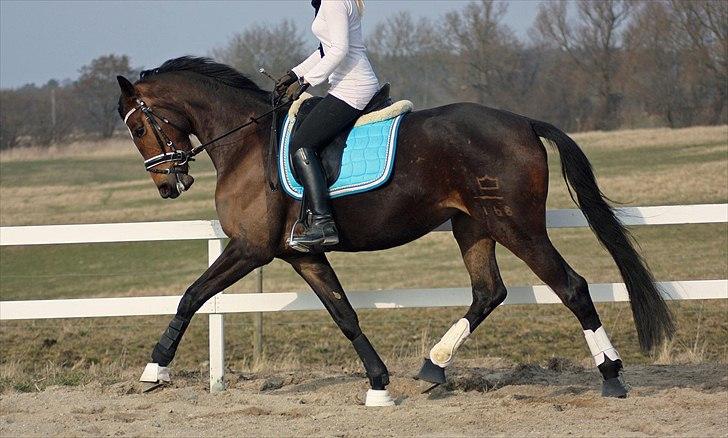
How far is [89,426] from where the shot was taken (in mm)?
6438

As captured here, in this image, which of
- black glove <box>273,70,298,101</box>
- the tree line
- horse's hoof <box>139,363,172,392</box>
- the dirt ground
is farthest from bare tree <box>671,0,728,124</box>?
horse's hoof <box>139,363,172,392</box>

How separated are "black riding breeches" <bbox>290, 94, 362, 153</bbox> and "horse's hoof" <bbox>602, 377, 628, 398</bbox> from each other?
246cm

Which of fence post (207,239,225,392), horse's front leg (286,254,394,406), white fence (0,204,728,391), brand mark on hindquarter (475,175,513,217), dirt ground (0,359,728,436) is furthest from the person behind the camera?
white fence (0,204,728,391)

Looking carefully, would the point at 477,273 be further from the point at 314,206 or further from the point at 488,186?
the point at 314,206

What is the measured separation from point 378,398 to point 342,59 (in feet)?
7.41

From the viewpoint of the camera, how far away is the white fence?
8156 millimetres

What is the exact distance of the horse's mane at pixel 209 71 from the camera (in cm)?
777

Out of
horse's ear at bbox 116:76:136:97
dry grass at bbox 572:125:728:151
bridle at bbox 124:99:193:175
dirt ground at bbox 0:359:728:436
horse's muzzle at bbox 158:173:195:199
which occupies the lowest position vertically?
dirt ground at bbox 0:359:728:436

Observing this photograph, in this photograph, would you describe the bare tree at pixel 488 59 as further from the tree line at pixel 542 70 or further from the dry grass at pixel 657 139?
the dry grass at pixel 657 139

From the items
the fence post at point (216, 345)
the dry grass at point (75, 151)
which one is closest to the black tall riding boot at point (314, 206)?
the fence post at point (216, 345)

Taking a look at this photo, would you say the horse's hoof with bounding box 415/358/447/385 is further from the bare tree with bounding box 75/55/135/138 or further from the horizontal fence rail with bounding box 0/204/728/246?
the bare tree with bounding box 75/55/135/138

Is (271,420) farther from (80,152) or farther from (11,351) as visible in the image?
(80,152)

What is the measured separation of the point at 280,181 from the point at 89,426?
2000mm

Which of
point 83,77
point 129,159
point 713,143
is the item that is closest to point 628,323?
point 713,143
